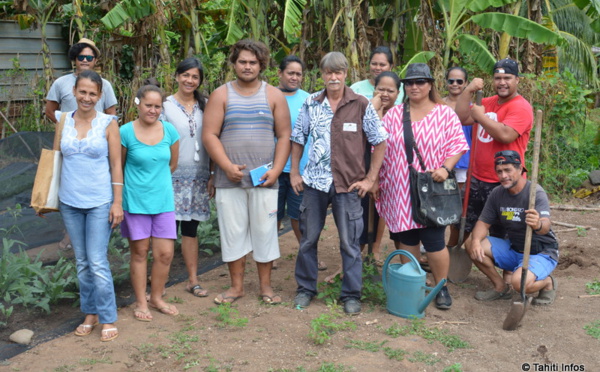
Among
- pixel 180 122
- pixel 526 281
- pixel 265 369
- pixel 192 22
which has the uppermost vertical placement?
pixel 192 22

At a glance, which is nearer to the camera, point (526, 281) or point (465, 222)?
point (526, 281)

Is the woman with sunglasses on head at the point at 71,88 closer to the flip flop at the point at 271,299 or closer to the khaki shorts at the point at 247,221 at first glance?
the khaki shorts at the point at 247,221

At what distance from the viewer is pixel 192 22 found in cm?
944

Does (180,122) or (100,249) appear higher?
(180,122)

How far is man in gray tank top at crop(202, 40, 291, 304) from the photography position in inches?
174

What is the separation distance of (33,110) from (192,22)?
9.55 ft

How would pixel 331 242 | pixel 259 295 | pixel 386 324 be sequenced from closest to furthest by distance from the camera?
pixel 386 324, pixel 259 295, pixel 331 242

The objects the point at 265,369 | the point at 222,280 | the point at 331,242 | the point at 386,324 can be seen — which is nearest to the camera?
the point at 265,369

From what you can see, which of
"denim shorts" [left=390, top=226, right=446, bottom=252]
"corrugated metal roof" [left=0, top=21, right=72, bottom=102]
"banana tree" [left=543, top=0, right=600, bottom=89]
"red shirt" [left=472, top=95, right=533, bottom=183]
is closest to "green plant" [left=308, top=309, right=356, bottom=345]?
"denim shorts" [left=390, top=226, right=446, bottom=252]

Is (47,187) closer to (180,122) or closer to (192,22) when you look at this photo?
(180,122)

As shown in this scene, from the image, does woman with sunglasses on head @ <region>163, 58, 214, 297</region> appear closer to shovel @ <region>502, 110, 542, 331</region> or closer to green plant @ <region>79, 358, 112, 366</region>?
green plant @ <region>79, 358, 112, 366</region>

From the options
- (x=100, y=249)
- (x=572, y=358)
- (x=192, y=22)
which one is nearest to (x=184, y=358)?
(x=100, y=249)

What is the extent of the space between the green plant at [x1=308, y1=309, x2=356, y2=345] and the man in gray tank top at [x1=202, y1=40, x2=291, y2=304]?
0.59 meters

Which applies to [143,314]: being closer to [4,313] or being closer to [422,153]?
[4,313]
